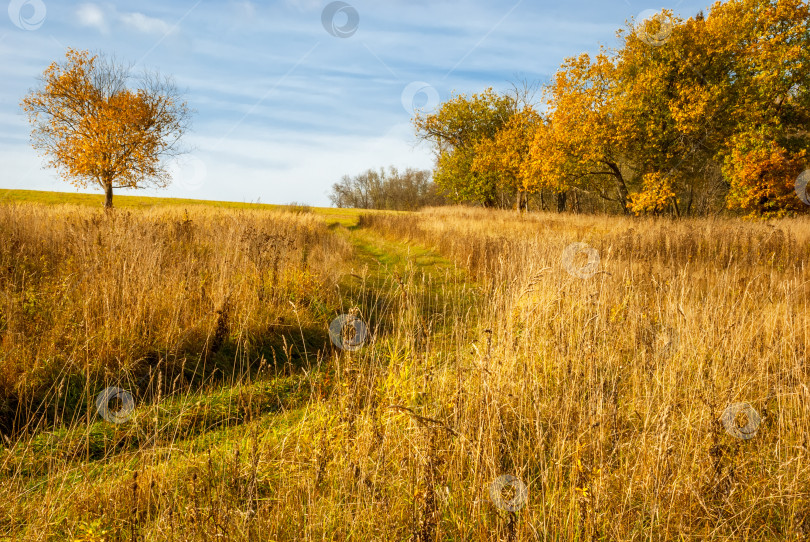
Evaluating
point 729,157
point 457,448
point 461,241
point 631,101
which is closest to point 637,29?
point 631,101

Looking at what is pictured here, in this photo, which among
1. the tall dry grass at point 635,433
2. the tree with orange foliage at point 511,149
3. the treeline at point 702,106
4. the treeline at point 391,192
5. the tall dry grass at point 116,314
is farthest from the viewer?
the treeline at point 391,192

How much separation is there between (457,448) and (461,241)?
10370 millimetres

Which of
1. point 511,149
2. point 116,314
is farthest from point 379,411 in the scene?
point 511,149

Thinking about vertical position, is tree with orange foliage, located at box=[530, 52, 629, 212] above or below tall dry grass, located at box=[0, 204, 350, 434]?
above

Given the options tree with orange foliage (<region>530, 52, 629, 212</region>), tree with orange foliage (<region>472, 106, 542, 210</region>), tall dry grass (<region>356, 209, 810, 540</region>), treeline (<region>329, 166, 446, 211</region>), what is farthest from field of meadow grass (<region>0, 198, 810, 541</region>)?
treeline (<region>329, 166, 446, 211</region>)

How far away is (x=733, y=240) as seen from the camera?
9805mm

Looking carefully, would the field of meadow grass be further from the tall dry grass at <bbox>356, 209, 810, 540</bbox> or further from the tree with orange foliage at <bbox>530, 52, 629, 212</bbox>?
the tree with orange foliage at <bbox>530, 52, 629, 212</bbox>

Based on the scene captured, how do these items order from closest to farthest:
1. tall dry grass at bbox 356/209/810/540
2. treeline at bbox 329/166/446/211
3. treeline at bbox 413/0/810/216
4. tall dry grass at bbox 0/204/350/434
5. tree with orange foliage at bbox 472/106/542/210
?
tall dry grass at bbox 356/209/810/540, tall dry grass at bbox 0/204/350/434, treeline at bbox 413/0/810/216, tree with orange foliage at bbox 472/106/542/210, treeline at bbox 329/166/446/211

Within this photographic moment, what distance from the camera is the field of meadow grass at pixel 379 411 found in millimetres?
2121

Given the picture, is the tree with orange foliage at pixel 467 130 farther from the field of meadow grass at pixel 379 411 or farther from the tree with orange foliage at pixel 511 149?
the field of meadow grass at pixel 379 411

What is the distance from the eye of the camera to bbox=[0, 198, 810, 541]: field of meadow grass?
212cm

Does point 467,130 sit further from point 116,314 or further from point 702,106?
point 116,314

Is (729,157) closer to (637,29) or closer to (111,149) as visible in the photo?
(637,29)

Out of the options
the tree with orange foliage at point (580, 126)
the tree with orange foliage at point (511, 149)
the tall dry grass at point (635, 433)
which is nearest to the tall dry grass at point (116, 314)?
the tall dry grass at point (635, 433)
